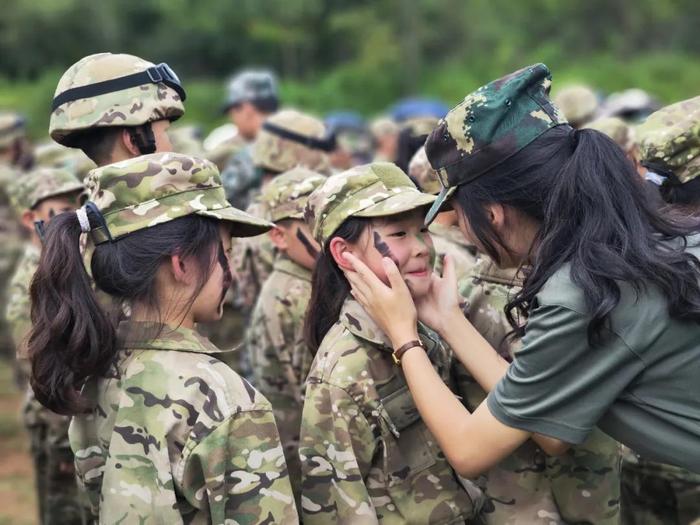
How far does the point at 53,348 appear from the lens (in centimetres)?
298

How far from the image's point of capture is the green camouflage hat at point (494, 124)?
3023 mm

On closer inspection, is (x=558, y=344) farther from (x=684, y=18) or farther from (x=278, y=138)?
(x=684, y=18)

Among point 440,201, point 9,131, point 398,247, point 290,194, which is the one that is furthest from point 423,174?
point 9,131

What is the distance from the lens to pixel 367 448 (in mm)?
3221

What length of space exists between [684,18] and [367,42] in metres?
10.8

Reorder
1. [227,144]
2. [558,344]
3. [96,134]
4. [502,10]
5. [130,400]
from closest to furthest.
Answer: [558,344]
[130,400]
[96,134]
[227,144]
[502,10]

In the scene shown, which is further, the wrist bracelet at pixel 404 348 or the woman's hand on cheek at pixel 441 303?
the woman's hand on cheek at pixel 441 303

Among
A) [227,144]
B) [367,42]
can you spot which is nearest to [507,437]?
[227,144]

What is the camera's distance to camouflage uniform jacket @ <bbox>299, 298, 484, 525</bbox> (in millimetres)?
3189

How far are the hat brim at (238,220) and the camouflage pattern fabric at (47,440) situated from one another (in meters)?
2.30

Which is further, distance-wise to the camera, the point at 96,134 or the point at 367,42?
the point at 367,42

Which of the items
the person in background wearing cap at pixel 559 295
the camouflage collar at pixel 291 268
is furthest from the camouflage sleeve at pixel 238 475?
the camouflage collar at pixel 291 268

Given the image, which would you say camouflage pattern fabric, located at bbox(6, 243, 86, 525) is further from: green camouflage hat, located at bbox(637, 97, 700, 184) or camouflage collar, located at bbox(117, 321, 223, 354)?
green camouflage hat, located at bbox(637, 97, 700, 184)

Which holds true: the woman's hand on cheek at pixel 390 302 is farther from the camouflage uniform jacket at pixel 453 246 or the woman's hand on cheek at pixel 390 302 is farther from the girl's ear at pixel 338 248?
A: the camouflage uniform jacket at pixel 453 246
